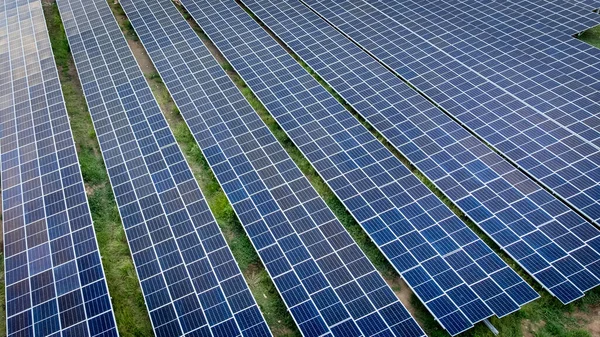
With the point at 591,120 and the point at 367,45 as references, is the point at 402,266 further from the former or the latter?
the point at 367,45

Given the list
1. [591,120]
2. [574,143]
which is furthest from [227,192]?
[591,120]

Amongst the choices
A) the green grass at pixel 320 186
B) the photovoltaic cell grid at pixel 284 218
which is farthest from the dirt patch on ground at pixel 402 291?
the photovoltaic cell grid at pixel 284 218

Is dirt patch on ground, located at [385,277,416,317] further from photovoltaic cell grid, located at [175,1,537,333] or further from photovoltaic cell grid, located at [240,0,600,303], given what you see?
photovoltaic cell grid, located at [240,0,600,303]

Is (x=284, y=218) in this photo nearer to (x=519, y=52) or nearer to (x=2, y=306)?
(x=2, y=306)

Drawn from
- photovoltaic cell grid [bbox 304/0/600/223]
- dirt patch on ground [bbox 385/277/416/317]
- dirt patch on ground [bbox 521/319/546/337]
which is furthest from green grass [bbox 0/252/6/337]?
photovoltaic cell grid [bbox 304/0/600/223]

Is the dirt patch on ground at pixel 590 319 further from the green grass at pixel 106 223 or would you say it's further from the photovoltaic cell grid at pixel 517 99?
the green grass at pixel 106 223

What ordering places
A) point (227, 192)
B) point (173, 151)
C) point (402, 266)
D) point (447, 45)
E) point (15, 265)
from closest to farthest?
point (402, 266) < point (15, 265) < point (227, 192) < point (173, 151) < point (447, 45)

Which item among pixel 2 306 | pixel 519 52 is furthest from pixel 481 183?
pixel 2 306
